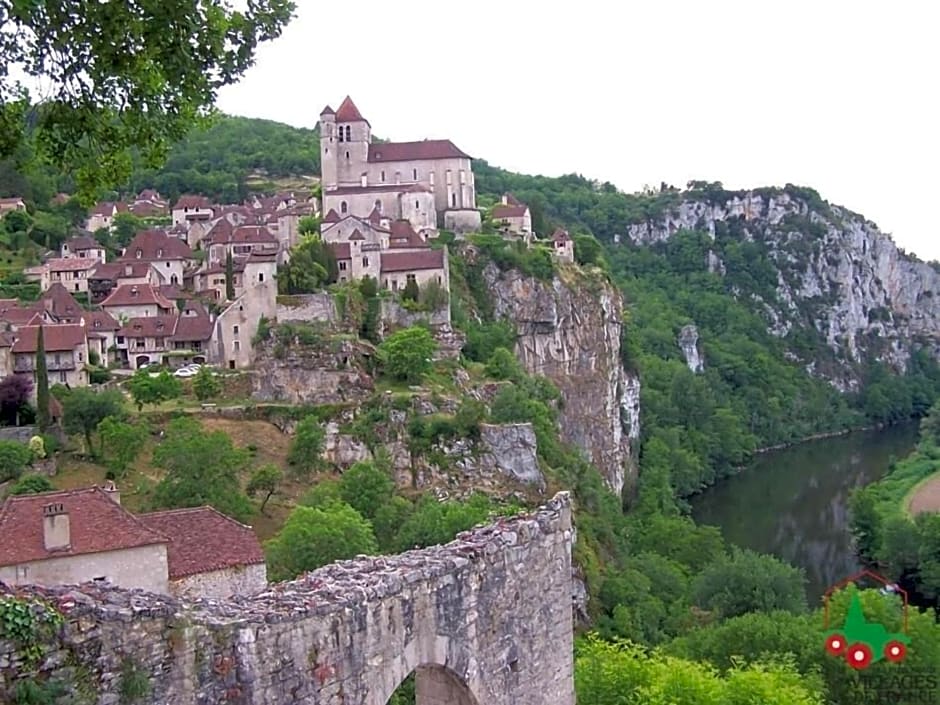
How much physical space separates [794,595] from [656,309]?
89.9m

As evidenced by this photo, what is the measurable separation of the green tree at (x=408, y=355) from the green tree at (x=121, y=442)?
11.4 m

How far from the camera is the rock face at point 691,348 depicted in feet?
390

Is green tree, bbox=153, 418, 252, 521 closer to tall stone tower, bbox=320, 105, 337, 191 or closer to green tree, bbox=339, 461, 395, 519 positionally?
green tree, bbox=339, 461, 395, 519

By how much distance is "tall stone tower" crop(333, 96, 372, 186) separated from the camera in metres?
69.1

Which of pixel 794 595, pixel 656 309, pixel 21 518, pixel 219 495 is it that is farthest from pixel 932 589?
pixel 656 309

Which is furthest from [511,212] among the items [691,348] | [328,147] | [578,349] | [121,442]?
[691,348]

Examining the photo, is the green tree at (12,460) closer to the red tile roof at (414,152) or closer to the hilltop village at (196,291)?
the hilltop village at (196,291)

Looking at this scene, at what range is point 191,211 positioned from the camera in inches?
3063

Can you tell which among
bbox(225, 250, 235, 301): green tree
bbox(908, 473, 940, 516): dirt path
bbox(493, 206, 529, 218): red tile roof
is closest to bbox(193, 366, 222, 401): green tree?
bbox(225, 250, 235, 301): green tree

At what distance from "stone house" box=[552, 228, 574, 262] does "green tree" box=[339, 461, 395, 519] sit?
3445 cm

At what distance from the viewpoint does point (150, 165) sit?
31.2ft

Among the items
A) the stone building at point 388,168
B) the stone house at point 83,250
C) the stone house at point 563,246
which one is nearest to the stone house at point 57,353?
the stone house at point 83,250

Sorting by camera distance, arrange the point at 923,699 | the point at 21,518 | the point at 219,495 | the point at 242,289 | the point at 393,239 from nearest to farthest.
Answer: the point at 21,518, the point at 923,699, the point at 219,495, the point at 242,289, the point at 393,239

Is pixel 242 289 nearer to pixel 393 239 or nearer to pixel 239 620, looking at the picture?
pixel 393 239
